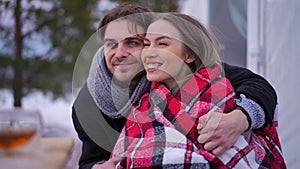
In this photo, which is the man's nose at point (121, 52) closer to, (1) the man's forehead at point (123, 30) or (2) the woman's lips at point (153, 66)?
(1) the man's forehead at point (123, 30)

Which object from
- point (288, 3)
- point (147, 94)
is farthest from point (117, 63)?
point (288, 3)

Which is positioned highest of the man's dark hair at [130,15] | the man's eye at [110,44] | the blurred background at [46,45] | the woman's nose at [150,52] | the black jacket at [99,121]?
the man's dark hair at [130,15]

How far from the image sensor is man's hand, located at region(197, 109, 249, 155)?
37.7 inches

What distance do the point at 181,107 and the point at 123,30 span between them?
0.34 m

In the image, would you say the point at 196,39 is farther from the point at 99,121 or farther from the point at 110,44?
the point at 99,121

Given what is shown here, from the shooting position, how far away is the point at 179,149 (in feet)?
3.08

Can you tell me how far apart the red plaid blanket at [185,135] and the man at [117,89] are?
5 cm

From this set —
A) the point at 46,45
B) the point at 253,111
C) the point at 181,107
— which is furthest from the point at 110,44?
the point at 46,45

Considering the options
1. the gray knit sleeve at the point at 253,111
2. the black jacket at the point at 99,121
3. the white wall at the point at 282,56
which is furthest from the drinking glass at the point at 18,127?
the white wall at the point at 282,56

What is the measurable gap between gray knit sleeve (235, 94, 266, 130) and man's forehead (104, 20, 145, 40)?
14.0 inches

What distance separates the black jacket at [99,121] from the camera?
1.16m

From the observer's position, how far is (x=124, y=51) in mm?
1236

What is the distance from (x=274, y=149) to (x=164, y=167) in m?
0.32

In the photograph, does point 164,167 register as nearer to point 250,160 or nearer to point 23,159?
point 250,160
